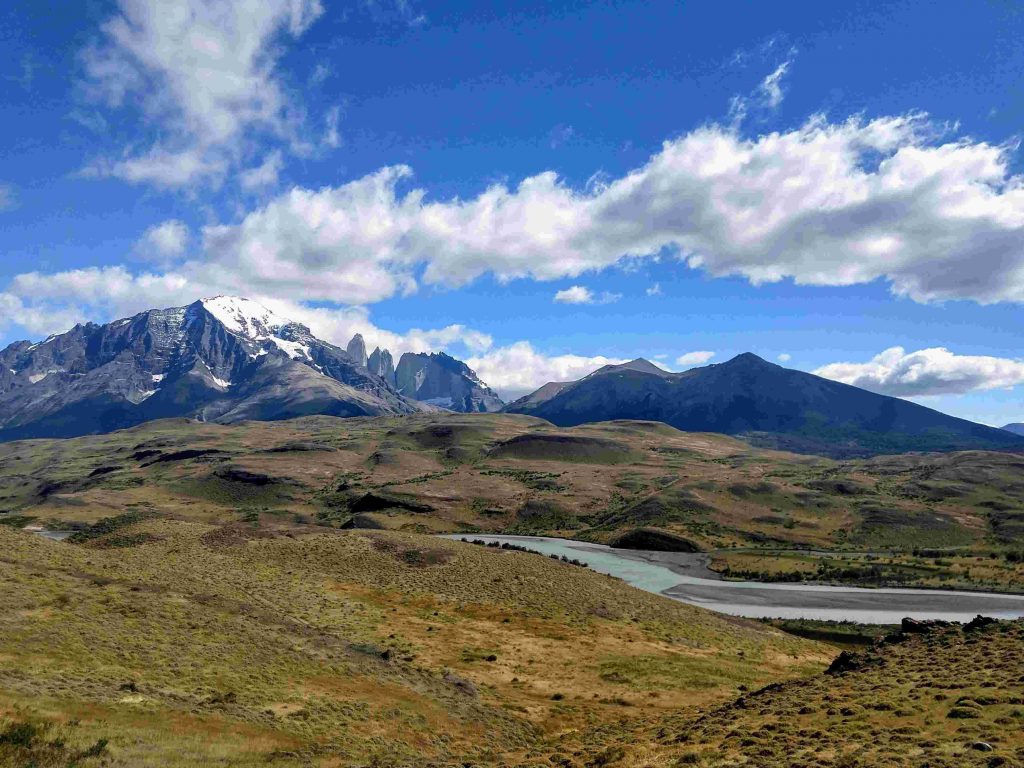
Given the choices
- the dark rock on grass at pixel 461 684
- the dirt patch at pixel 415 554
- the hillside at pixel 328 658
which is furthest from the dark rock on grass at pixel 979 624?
the dirt patch at pixel 415 554

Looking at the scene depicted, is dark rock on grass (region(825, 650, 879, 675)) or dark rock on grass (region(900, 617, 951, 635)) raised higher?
dark rock on grass (region(900, 617, 951, 635))

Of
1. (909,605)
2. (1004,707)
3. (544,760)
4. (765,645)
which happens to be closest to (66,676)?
(544,760)

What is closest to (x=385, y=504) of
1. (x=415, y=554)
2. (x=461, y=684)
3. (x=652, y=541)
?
(x=652, y=541)

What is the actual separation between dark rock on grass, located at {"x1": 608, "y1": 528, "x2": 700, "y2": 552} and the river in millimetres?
16988

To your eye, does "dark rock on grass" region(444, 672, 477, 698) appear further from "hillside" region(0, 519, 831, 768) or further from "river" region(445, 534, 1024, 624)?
"river" region(445, 534, 1024, 624)

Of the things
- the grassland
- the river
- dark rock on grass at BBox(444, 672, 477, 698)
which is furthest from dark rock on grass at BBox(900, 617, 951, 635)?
the river

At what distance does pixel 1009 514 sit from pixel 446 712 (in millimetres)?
173139

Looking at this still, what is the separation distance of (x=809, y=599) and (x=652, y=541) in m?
52.2

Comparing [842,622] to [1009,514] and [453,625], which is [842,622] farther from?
[1009,514]

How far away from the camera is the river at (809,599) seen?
276ft

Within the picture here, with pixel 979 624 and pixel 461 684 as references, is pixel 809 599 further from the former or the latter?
pixel 461 684

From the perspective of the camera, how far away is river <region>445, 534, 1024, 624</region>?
276ft

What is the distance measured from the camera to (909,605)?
291 ft

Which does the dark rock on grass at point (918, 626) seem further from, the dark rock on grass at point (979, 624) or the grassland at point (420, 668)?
the dark rock on grass at point (979, 624)
